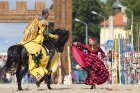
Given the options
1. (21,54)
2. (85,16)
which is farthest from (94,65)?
(85,16)

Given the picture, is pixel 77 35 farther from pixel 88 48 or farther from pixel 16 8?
pixel 88 48

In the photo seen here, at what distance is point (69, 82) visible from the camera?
27234 millimetres

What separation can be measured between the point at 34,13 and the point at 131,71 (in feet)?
15.6

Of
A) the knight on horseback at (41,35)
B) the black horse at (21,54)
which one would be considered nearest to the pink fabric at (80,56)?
the black horse at (21,54)

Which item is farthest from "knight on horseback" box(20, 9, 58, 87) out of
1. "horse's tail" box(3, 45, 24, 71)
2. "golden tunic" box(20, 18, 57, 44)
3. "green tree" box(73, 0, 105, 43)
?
"green tree" box(73, 0, 105, 43)

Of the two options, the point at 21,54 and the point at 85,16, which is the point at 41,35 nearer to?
the point at 21,54

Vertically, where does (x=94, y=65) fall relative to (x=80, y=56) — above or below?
below

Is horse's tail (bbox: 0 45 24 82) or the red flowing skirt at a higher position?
horse's tail (bbox: 0 45 24 82)

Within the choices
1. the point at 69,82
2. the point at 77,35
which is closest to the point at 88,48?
the point at 69,82

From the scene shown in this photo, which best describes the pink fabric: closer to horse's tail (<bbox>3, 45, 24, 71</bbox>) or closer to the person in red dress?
the person in red dress

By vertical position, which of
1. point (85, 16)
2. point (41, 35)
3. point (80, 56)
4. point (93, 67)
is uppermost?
point (85, 16)

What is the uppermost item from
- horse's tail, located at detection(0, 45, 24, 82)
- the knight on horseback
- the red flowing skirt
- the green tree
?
the green tree

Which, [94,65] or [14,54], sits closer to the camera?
[14,54]

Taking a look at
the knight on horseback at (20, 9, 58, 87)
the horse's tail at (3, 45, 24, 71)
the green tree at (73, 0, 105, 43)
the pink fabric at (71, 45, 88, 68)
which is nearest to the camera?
the horse's tail at (3, 45, 24, 71)
